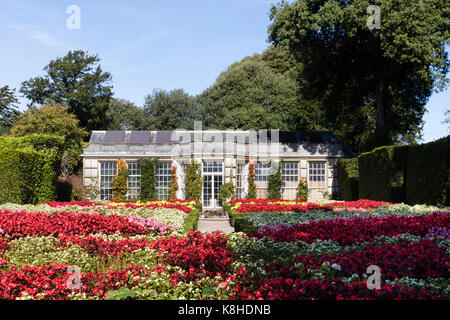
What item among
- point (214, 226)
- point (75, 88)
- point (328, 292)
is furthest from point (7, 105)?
point (328, 292)

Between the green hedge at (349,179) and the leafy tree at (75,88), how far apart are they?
21.9 metres

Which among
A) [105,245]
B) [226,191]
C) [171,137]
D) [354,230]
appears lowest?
[105,245]

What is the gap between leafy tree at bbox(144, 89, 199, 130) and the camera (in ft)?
132

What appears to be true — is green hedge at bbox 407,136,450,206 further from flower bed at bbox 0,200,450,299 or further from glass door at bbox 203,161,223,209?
glass door at bbox 203,161,223,209

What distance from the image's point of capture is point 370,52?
951 inches

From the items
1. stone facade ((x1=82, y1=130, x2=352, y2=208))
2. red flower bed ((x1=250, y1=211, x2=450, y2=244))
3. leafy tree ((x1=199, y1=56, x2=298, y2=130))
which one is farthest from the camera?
leafy tree ((x1=199, y1=56, x2=298, y2=130))

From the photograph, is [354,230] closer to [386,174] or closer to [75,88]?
[386,174]

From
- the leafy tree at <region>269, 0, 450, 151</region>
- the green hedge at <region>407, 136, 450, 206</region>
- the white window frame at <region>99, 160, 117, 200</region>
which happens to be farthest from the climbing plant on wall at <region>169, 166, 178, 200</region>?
the green hedge at <region>407, 136, 450, 206</region>

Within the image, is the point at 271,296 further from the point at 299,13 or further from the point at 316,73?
the point at 316,73

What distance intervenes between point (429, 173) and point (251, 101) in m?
25.2

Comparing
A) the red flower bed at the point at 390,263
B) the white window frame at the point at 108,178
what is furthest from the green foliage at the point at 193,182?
the red flower bed at the point at 390,263

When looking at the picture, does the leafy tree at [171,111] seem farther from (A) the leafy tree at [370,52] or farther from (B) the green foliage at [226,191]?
(B) the green foliage at [226,191]

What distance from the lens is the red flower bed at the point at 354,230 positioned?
27.3 feet

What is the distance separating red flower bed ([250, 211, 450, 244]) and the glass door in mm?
15737
